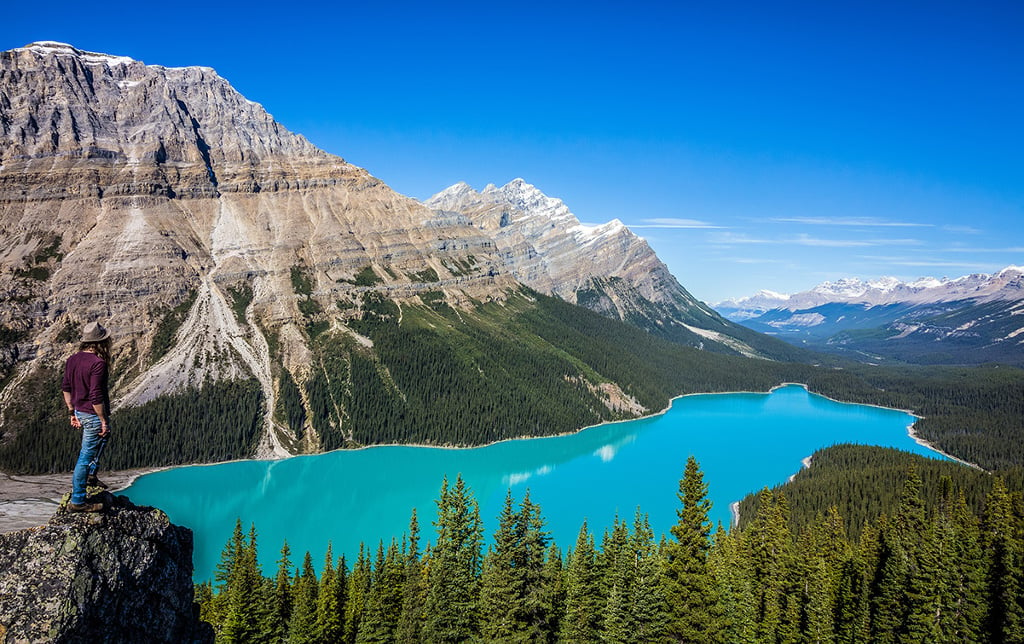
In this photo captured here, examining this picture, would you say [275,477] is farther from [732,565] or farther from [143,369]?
[732,565]

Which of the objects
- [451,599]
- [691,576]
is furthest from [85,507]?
[451,599]

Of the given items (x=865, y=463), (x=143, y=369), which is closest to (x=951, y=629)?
(x=865, y=463)

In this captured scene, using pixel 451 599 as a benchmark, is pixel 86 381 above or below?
above

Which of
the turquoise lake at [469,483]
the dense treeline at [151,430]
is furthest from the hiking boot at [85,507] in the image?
the dense treeline at [151,430]

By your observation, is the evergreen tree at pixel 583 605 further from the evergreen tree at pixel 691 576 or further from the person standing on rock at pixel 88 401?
the person standing on rock at pixel 88 401

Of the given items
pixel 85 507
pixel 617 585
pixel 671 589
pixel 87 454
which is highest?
pixel 87 454

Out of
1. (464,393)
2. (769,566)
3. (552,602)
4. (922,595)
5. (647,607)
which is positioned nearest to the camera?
(647,607)

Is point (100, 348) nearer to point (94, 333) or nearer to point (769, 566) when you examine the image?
point (94, 333)

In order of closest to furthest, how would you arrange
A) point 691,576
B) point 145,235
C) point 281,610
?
1. point 691,576
2. point 281,610
3. point 145,235
